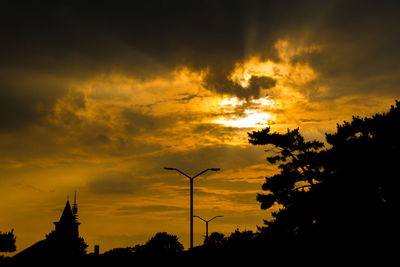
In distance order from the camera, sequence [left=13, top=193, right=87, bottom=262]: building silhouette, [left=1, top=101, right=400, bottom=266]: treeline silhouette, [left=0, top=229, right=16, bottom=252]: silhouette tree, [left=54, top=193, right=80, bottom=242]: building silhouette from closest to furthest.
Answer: [left=0, top=229, right=16, bottom=252]: silhouette tree < [left=1, top=101, right=400, bottom=266]: treeline silhouette < [left=13, top=193, right=87, bottom=262]: building silhouette < [left=54, top=193, right=80, bottom=242]: building silhouette

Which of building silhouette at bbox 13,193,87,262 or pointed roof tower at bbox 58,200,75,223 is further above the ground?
pointed roof tower at bbox 58,200,75,223

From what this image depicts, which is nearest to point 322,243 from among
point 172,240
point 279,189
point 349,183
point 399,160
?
point 349,183

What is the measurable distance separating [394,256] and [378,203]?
366cm

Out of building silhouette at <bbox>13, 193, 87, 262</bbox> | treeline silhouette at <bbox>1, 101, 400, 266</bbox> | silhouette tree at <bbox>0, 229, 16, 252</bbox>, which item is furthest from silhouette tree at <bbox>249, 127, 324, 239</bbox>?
building silhouette at <bbox>13, 193, 87, 262</bbox>

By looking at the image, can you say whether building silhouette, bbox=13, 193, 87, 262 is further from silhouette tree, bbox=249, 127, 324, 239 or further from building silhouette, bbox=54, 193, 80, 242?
silhouette tree, bbox=249, 127, 324, 239

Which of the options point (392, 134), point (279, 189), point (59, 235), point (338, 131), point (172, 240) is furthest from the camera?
point (172, 240)

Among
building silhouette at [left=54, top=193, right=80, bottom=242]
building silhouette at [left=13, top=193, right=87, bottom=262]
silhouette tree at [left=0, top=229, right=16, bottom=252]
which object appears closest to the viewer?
silhouette tree at [left=0, top=229, right=16, bottom=252]

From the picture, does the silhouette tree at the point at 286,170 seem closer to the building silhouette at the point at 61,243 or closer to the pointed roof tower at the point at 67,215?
the building silhouette at the point at 61,243

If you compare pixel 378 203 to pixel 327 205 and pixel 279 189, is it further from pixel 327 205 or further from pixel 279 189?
pixel 279 189

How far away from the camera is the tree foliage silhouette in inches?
→ 1139

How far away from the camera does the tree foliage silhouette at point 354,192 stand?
28933mm

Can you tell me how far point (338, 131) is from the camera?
37562mm

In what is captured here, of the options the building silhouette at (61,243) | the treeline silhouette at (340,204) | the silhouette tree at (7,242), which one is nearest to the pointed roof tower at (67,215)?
the building silhouette at (61,243)

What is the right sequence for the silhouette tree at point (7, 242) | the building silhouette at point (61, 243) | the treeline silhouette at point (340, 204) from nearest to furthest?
the silhouette tree at point (7, 242)
the treeline silhouette at point (340, 204)
the building silhouette at point (61, 243)
